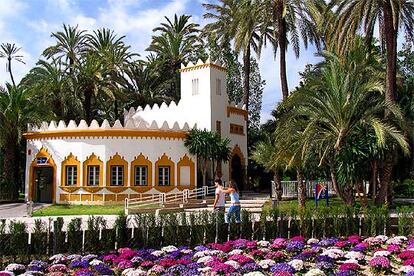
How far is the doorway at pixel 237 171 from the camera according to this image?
129ft

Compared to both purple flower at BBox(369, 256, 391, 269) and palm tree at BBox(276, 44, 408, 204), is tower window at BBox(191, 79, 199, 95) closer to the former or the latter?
palm tree at BBox(276, 44, 408, 204)

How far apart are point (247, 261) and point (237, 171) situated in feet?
95.7

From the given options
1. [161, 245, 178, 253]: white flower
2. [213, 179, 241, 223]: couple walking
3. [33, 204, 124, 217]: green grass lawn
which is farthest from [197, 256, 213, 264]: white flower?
[33, 204, 124, 217]: green grass lawn

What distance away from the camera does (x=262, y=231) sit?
1485 centimetres

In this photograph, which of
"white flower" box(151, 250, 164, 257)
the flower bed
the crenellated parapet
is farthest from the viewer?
the crenellated parapet

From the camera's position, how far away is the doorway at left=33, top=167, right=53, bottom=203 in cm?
3453

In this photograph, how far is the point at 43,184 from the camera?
34719 millimetres

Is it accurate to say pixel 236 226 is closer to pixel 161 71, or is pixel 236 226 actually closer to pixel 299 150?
pixel 299 150

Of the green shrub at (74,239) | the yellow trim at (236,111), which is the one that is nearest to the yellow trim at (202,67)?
the yellow trim at (236,111)

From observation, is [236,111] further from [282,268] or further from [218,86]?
[282,268]

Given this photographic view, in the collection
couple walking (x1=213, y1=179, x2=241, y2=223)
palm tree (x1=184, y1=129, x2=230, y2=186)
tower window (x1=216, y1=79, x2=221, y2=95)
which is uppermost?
tower window (x1=216, y1=79, x2=221, y2=95)

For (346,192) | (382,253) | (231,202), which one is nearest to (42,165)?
(346,192)

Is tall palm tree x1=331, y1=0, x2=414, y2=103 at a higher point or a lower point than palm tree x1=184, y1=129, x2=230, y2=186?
higher

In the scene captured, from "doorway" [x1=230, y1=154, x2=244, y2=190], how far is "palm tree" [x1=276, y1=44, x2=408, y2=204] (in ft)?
49.3
